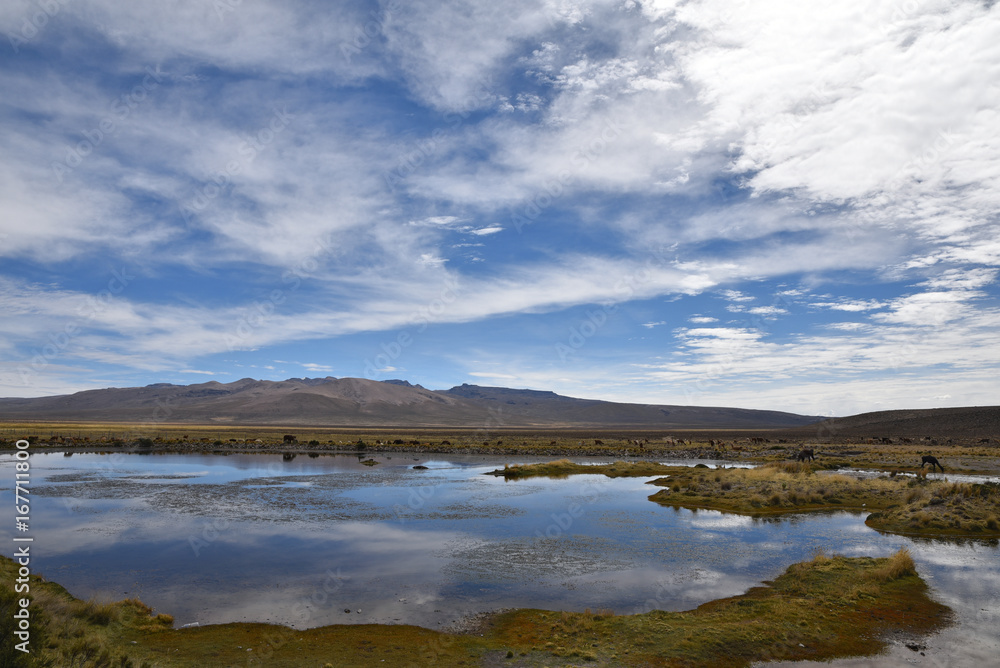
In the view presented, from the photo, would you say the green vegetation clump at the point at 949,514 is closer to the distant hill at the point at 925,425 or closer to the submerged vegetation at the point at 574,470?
the submerged vegetation at the point at 574,470

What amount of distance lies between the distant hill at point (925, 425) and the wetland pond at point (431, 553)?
272 ft

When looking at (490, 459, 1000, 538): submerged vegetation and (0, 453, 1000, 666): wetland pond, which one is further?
(490, 459, 1000, 538): submerged vegetation

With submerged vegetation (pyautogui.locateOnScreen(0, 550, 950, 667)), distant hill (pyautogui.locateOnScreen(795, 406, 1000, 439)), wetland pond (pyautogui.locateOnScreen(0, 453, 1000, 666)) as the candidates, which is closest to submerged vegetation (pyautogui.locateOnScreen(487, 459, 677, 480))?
wetland pond (pyautogui.locateOnScreen(0, 453, 1000, 666))

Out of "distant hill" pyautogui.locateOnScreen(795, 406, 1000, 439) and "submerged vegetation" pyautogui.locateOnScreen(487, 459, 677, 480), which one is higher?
"distant hill" pyautogui.locateOnScreen(795, 406, 1000, 439)

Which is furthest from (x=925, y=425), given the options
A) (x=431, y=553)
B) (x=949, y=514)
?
(x=431, y=553)

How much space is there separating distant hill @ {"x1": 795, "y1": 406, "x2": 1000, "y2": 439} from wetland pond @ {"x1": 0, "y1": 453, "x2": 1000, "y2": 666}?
272 ft

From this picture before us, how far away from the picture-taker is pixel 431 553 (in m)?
17.5

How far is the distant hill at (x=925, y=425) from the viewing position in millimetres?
85188

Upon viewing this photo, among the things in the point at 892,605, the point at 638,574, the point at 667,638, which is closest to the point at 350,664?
the point at 667,638

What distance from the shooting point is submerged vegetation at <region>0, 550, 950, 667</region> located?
9.47m

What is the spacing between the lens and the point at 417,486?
34.3 m

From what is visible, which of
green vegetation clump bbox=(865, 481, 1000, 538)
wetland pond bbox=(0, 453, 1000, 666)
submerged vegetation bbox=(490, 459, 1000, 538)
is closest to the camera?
wetland pond bbox=(0, 453, 1000, 666)

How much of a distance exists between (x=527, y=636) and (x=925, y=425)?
110 metres

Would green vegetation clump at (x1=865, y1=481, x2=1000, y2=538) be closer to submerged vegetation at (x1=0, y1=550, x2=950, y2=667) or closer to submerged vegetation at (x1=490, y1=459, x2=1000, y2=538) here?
submerged vegetation at (x1=490, y1=459, x2=1000, y2=538)
